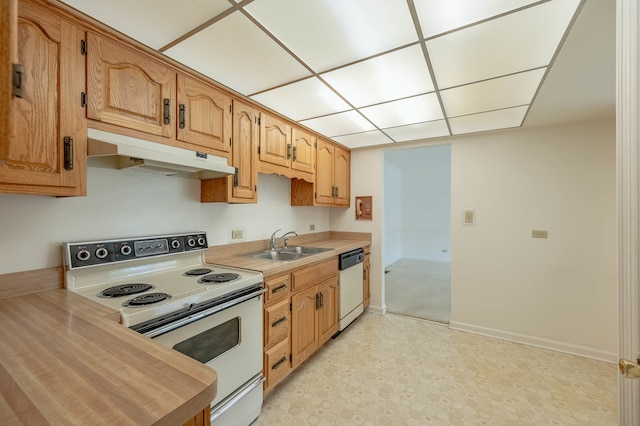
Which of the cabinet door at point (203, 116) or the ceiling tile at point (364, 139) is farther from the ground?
the ceiling tile at point (364, 139)

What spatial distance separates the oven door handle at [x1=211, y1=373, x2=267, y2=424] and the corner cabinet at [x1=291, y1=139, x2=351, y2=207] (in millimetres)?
1710

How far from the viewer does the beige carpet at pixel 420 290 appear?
11.3ft

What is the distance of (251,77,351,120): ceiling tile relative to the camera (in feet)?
6.12

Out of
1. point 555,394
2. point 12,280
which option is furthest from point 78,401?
point 555,394

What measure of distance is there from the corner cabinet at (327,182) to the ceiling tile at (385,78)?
1.04 meters

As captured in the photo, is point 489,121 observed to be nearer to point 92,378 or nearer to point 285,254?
point 285,254

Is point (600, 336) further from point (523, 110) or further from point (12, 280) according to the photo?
point (12, 280)

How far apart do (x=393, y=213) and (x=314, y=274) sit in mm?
4725

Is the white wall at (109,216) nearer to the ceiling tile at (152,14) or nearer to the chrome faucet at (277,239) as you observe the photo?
the chrome faucet at (277,239)

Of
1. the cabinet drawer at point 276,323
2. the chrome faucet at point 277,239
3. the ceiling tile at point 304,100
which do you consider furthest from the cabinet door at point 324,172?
the cabinet drawer at point 276,323

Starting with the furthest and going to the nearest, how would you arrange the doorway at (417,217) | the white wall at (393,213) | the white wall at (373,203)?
the white wall at (393,213)
the doorway at (417,217)
the white wall at (373,203)

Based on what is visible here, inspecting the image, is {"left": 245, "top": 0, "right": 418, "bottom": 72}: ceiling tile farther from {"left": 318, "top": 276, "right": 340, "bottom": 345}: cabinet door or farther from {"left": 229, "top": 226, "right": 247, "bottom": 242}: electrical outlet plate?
{"left": 318, "top": 276, "right": 340, "bottom": 345}: cabinet door

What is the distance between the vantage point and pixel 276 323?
73.1 inches

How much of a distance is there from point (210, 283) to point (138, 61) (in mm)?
1241
